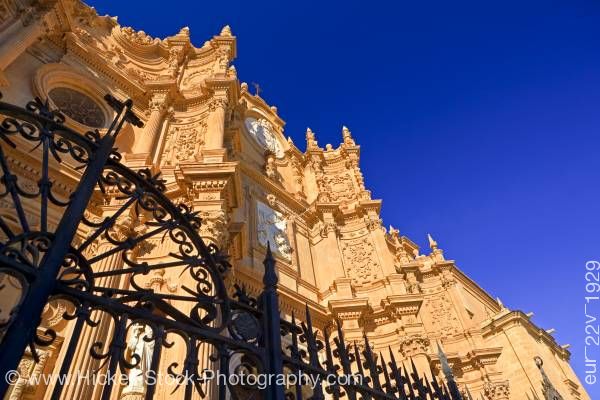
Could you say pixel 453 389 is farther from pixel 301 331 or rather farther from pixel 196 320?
pixel 196 320

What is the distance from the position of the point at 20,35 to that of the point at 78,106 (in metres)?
2.81

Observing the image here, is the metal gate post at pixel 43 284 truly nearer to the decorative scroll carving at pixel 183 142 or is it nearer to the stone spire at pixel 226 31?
the decorative scroll carving at pixel 183 142

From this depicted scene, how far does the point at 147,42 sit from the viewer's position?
1731 centimetres

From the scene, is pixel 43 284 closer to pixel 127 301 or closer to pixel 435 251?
pixel 127 301

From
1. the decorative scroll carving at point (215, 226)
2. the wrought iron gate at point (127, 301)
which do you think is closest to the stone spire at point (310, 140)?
the decorative scroll carving at point (215, 226)

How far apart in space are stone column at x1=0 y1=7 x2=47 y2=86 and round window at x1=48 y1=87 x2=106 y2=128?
1.86 metres

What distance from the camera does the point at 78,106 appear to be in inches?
500

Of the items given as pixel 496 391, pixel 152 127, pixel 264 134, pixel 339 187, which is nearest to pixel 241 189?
pixel 152 127

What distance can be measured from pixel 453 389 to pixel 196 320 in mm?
3043

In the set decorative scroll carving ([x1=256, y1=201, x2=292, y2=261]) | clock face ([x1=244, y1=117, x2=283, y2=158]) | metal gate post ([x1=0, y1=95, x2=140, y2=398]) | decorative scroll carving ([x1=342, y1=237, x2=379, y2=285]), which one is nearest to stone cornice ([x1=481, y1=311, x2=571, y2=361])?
decorative scroll carving ([x1=342, y1=237, x2=379, y2=285])

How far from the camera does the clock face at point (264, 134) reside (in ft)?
67.8

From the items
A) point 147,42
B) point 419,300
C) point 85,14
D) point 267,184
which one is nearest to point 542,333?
point 419,300

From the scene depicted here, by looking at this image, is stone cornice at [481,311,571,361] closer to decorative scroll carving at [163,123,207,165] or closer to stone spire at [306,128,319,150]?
stone spire at [306,128,319,150]

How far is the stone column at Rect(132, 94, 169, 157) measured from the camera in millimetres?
12492
